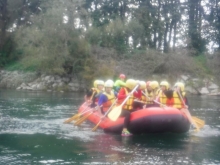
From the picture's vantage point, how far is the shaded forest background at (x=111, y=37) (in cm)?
3100

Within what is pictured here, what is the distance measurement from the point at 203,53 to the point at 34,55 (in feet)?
48.3

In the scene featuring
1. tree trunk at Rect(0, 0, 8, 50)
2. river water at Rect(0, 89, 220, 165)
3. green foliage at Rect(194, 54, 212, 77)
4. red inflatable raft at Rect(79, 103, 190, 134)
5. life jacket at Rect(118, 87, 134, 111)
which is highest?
tree trunk at Rect(0, 0, 8, 50)

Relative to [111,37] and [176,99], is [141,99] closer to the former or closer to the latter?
[176,99]

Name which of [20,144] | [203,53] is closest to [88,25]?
[203,53]

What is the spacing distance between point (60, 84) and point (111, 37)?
5.89 meters

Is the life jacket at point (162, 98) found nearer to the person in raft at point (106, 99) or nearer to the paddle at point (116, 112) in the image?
the person in raft at point (106, 99)

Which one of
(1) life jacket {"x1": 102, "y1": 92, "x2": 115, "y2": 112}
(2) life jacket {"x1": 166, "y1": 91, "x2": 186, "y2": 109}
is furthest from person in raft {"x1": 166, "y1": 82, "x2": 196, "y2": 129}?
(1) life jacket {"x1": 102, "y1": 92, "x2": 115, "y2": 112}

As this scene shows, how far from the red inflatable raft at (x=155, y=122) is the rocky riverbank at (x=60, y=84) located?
20.3m

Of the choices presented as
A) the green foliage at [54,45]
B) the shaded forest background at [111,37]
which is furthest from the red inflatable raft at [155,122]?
the green foliage at [54,45]

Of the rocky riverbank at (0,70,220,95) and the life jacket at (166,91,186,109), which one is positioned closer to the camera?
the life jacket at (166,91,186,109)

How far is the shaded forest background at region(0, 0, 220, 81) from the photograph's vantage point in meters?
31.0

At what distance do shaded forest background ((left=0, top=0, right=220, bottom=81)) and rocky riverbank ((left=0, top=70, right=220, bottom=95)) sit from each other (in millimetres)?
633

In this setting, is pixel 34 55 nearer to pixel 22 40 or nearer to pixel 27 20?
pixel 22 40

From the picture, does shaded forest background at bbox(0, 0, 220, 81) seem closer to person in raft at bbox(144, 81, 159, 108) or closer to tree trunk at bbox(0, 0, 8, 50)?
tree trunk at bbox(0, 0, 8, 50)
